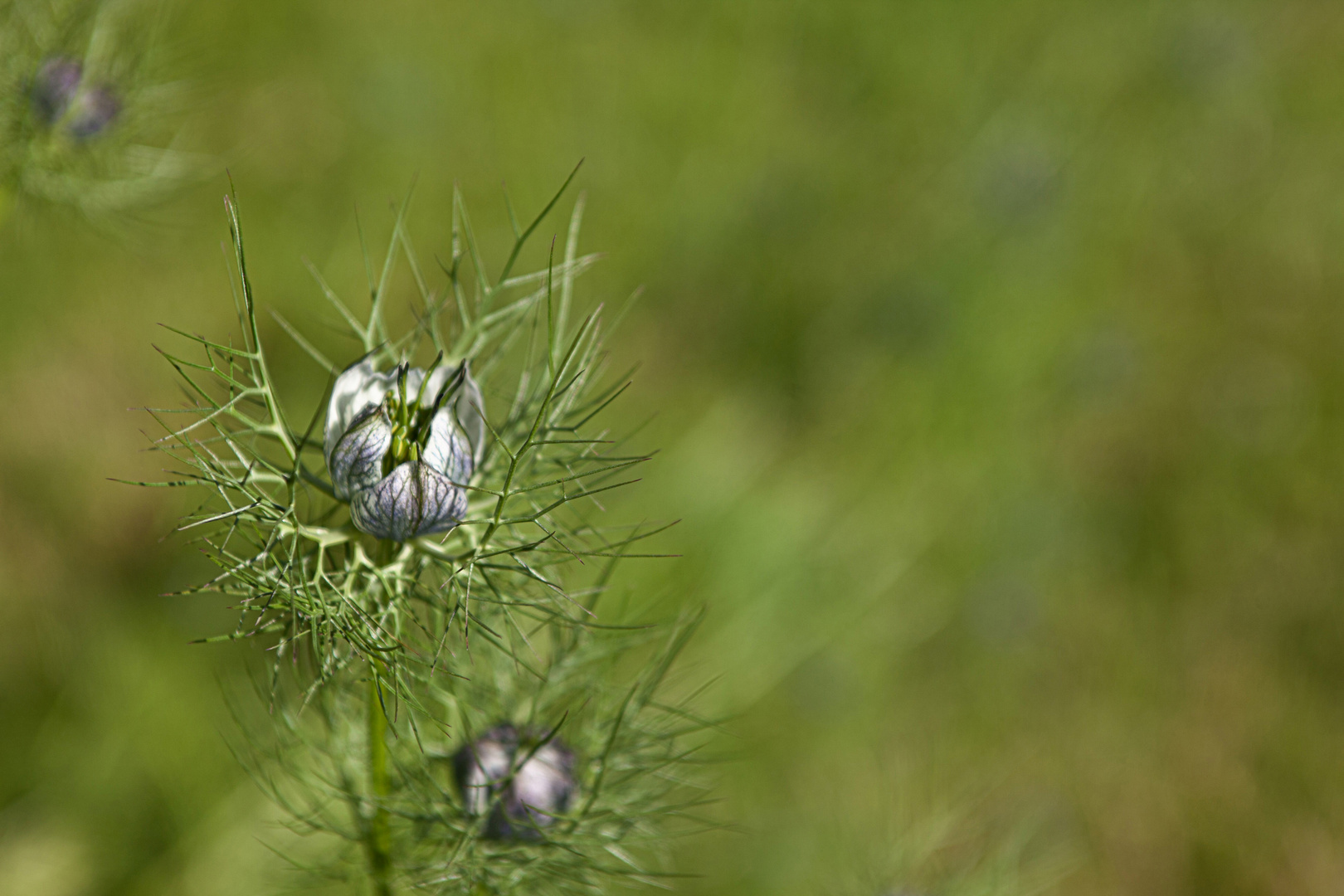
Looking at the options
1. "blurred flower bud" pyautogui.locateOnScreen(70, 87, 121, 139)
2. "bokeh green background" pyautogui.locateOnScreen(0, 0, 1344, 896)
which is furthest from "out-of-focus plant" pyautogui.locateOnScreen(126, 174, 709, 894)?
"bokeh green background" pyautogui.locateOnScreen(0, 0, 1344, 896)

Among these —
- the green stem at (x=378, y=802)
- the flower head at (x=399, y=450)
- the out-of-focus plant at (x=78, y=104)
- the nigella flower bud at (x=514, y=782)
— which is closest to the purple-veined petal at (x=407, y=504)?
the flower head at (x=399, y=450)

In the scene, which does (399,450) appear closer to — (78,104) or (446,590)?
(446,590)

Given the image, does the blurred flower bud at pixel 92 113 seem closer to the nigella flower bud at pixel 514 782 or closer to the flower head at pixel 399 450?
the flower head at pixel 399 450

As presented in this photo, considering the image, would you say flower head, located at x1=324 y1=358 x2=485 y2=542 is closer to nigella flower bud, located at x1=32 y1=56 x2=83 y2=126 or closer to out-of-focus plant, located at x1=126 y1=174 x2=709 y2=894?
out-of-focus plant, located at x1=126 y1=174 x2=709 y2=894

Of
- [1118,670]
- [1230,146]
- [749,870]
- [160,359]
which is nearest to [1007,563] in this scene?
[1118,670]

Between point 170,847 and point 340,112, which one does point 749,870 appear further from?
point 340,112

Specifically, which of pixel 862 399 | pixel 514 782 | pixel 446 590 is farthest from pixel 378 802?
pixel 862 399
